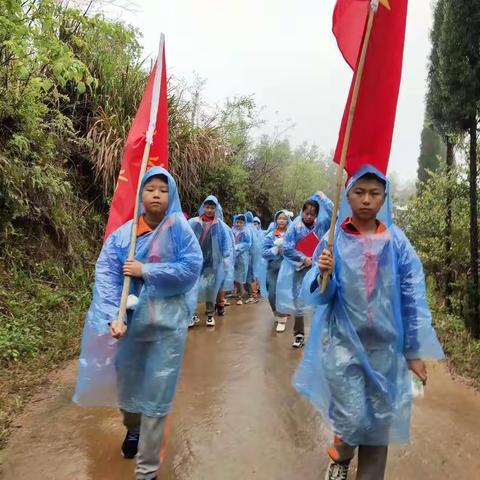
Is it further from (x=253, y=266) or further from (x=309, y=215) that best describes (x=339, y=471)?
(x=253, y=266)

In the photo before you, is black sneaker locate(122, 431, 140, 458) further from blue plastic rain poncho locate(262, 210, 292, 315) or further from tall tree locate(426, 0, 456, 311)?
tall tree locate(426, 0, 456, 311)

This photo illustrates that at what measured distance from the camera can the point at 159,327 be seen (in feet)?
8.87

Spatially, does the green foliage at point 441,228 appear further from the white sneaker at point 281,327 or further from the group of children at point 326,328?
the group of children at point 326,328

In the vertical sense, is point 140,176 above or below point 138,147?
below

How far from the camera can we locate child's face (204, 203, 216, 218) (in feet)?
23.0

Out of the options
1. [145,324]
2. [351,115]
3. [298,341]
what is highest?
[351,115]

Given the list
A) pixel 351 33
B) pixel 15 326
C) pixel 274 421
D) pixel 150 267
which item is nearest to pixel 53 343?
pixel 15 326

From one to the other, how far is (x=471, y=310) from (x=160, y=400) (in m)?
5.04

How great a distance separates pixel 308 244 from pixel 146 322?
11.0ft

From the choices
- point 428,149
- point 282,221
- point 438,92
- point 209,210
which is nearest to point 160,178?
point 209,210

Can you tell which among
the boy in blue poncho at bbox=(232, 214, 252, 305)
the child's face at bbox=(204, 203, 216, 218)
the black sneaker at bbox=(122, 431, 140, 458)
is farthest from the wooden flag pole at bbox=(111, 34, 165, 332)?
the boy in blue poncho at bbox=(232, 214, 252, 305)

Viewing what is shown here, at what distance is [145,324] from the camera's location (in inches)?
106

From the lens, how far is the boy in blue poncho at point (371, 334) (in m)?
2.49

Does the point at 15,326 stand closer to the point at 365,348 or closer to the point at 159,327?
the point at 159,327
